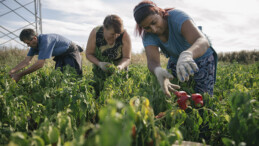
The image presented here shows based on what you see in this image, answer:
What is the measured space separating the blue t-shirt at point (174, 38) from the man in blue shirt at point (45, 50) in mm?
1951

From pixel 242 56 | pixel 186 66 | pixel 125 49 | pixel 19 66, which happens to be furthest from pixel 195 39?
pixel 242 56

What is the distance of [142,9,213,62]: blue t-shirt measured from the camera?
6.43 feet

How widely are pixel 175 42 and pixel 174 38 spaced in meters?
0.06

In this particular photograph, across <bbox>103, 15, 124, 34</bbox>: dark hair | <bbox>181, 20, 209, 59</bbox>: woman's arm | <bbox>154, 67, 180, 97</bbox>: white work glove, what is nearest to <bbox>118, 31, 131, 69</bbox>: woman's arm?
<bbox>103, 15, 124, 34</bbox>: dark hair

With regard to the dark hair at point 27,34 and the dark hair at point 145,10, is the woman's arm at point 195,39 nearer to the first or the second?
the dark hair at point 145,10

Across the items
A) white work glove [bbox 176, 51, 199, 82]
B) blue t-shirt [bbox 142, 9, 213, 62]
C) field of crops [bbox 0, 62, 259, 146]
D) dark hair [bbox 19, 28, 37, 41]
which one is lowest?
field of crops [bbox 0, 62, 259, 146]

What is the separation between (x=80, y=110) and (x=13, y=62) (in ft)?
31.5

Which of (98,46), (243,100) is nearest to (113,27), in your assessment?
(98,46)

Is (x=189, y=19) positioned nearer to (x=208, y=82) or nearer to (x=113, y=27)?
(x=208, y=82)

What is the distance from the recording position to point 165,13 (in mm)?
2113

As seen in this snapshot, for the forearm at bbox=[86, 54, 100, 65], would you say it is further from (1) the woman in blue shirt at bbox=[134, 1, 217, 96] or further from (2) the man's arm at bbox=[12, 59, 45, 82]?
(1) the woman in blue shirt at bbox=[134, 1, 217, 96]

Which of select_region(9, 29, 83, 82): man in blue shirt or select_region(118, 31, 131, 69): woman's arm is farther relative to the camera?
select_region(118, 31, 131, 69): woman's arm

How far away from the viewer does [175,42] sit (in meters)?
2.21

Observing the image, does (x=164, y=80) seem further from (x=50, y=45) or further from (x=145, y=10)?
(x=50, y=45)
